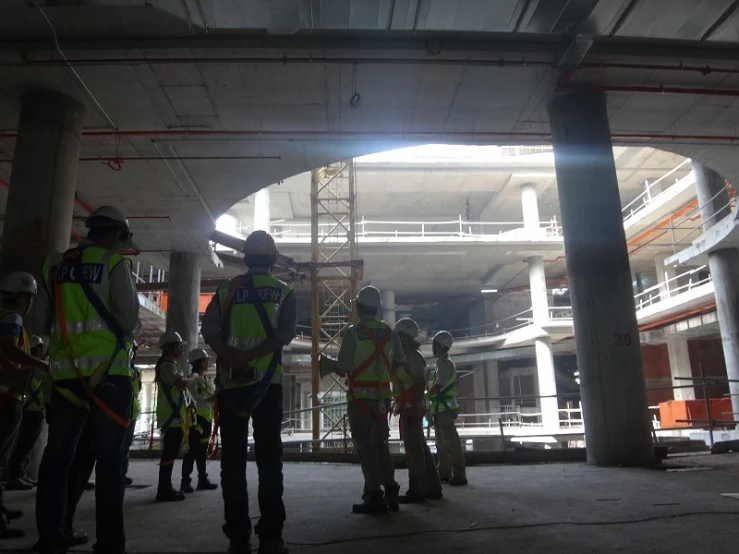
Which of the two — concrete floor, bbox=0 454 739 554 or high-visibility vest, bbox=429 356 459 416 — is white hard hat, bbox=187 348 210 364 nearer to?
concrete floor, bbox=0 454 739 554

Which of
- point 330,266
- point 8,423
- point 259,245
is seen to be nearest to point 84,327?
point 259,245

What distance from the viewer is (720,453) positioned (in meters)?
9.20

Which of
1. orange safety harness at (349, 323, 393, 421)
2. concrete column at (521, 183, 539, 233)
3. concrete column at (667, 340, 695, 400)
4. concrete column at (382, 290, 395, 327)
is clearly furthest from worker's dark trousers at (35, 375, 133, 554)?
concrete column at (667, 340, 695, 400)

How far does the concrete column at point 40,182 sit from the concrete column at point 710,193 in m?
15.7

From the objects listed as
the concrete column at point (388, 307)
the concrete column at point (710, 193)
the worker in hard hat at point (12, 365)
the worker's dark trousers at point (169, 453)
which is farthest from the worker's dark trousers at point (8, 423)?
the concrete column at point (388, 307)

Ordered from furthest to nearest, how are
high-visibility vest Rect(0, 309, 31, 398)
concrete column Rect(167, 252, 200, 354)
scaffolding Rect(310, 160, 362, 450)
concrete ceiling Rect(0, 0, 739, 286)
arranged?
scaffolding Rect(310, 160, 362, 450) < concrete column Rect(167, 252, 200, 354) < concrete ceiling Rect(0, 0, 739, 286) < high-visibility vest Rect(0, 309, 31, 398)

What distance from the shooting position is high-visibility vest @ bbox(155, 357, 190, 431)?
5.57 metres

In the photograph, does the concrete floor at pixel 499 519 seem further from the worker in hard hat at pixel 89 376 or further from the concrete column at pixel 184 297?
the concrete column at pixel 184 297

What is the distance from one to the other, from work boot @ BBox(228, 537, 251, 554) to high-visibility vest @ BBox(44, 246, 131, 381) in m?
1.04

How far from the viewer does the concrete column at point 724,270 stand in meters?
15.4

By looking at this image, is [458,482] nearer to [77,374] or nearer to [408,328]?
[408,328]

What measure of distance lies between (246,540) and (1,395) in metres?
2.13

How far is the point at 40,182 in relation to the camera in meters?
7.36

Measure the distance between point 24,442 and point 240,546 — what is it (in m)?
4.72
